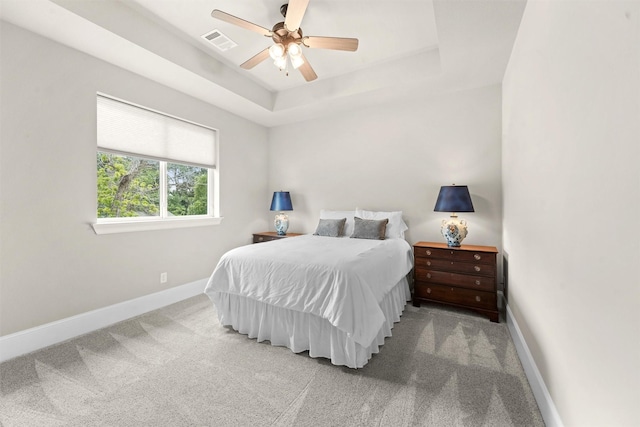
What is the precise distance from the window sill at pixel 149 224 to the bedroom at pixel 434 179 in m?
0.10

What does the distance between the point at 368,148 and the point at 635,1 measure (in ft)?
10.5

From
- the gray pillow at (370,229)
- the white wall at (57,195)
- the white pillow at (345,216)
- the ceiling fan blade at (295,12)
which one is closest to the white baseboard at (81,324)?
the white wall at (57,195)

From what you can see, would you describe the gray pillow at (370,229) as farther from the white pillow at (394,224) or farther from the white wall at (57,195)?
the white wall at (57,195)

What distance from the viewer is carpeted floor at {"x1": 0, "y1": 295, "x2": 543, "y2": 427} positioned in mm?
A: 1488

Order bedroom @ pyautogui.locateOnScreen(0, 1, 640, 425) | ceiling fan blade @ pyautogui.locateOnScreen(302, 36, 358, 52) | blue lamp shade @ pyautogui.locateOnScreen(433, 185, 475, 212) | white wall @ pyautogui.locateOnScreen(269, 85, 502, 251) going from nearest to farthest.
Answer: bedroom @ pyautogui.locateOnScreen(0, 1, 640, 425) → ceiling fan blade @ pyautogui.locateOnScreen(302, 36, 358, 52) → blue lamp shade @ pyautogui.locateOnScreen(433, 185, 475, 212) → white wall @ pyautogui.locateOnScreen(269, 85, 502, 251)

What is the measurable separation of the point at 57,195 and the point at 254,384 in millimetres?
2340

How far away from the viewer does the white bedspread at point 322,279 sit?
1835 millimetres

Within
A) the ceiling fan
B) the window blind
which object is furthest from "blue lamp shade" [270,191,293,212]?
the ceiling fan

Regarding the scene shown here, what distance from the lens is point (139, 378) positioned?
182 cm

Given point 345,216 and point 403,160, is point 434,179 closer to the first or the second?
point 403,160

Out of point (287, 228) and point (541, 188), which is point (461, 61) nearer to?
point (541, 188)

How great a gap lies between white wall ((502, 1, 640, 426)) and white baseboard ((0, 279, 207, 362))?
3.50m

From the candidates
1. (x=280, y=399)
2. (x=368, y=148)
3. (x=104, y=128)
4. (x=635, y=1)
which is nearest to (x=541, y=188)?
(x=635, y=1)

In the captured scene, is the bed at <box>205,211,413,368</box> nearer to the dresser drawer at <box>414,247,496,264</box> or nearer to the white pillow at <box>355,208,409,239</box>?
the dresser drawer at <box>414,247,496,264</box>
